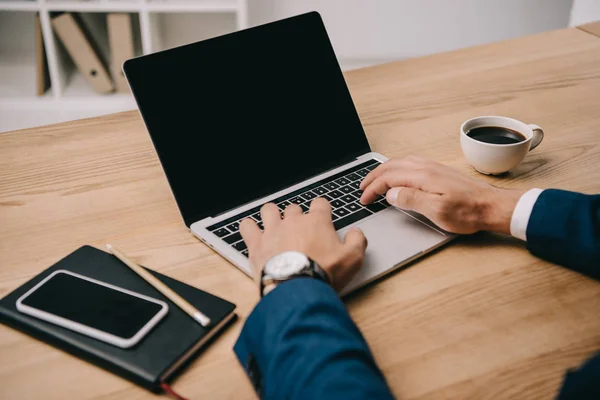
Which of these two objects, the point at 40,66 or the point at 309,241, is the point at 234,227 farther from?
the point at 40,66

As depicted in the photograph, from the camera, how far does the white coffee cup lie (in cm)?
100

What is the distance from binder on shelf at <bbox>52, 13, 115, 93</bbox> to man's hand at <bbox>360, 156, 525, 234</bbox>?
2.12m

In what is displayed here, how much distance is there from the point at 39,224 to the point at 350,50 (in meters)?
2.44

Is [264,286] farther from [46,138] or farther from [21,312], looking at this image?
[46,138]

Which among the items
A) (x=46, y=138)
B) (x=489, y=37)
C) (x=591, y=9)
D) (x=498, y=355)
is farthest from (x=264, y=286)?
(x=489, y=37)

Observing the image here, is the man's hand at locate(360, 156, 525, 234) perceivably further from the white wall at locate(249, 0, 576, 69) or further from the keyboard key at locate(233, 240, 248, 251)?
the white wall at locate(249, 0, 576, 69)

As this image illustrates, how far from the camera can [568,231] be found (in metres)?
0.81

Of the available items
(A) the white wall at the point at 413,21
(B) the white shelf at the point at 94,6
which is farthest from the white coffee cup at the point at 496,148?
(A) the white wall at the point at 413,21

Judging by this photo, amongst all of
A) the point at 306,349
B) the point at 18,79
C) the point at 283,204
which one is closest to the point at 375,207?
the point at 283,204

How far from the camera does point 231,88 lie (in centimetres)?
96

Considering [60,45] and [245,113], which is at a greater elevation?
[245,113]

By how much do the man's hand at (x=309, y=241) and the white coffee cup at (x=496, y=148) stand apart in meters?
0.32

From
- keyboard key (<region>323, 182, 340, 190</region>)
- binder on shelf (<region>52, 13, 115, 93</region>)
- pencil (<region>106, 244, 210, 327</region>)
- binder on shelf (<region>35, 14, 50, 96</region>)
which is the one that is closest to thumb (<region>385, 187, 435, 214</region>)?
keyboard key (<region>323, 182, 340, 190</region>)

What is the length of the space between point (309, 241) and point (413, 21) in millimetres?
2557
